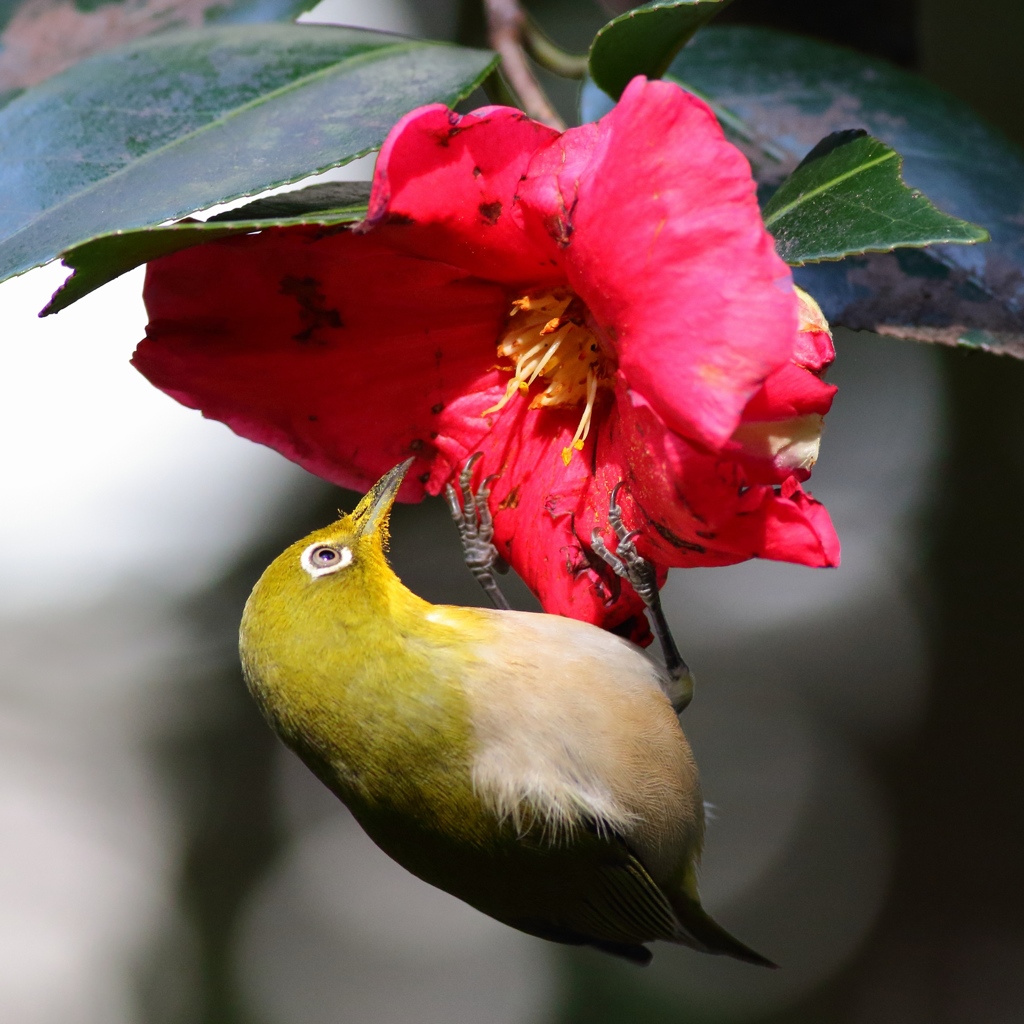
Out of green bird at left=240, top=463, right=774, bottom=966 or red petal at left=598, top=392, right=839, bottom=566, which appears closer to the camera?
red petal at left=598, top=392, right=839, bottom=566

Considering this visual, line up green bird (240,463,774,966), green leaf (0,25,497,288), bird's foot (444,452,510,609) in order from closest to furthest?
green leaf (0,25,497,288)
bird's foot (444,452,510,609)
green bird (240,463,774,966)

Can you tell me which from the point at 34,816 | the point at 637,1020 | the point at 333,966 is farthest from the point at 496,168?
the point at 34,816

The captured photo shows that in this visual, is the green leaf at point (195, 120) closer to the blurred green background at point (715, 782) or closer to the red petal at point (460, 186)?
the red petal at point (460, 186)

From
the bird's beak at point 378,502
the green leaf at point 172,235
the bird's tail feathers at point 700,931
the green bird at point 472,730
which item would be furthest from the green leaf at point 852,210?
the bird's tail feathers at point 700,931

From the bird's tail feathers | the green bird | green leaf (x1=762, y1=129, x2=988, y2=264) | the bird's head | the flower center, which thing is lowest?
the bird's tail feathers

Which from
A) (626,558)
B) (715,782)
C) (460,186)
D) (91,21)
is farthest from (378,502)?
(715,782)

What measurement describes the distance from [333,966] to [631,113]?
7807mm

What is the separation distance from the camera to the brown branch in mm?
1468

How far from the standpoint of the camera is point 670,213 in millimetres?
879

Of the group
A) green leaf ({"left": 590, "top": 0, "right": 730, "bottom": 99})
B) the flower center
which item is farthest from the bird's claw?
green leaf ({"left": 590, "top": 0, "right": 730, "bottom": 99})

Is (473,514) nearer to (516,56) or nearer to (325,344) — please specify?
(325,344)

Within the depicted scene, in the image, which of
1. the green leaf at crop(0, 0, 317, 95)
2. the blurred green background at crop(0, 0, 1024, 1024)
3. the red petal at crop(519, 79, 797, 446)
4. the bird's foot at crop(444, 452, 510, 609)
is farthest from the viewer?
the blurred green background at crop(0, 0, 1024, 1024)

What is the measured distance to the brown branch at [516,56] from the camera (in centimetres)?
147

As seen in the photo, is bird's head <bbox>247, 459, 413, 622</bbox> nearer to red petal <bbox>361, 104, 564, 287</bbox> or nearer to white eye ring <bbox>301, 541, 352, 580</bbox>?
white eye ring <bbox>301, 541, 352, 580</bbox>
